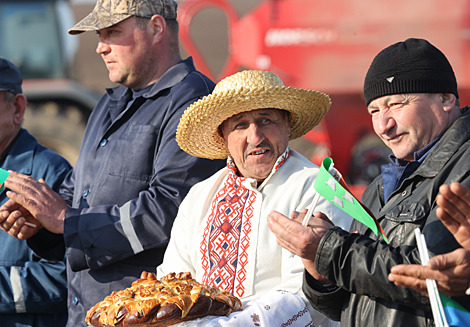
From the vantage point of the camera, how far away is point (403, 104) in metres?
1.92

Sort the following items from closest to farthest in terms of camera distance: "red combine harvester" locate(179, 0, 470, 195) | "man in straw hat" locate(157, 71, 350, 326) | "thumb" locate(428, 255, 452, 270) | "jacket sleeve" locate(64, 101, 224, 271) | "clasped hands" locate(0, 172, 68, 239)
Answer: "thumb" locate(428, 255, 452, 270), "man in straw hat" locate(157, 71, 350, 326), "jacket sleeve" locate(64, 101, 224, 271), "clasped hands" locate(0, 172, 68, 239), "red combine harvester" locate(179, 0, 470, 195)

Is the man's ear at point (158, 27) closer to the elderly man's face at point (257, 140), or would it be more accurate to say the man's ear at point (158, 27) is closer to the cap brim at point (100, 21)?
the cap brim at point (100, 21)

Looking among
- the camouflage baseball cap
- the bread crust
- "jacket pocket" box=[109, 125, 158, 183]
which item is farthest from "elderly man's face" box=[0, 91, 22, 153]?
the bread crust

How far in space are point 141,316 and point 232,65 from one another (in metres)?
6.11

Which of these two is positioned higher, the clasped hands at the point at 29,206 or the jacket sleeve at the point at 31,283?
the clasped hands at the point at 29,206

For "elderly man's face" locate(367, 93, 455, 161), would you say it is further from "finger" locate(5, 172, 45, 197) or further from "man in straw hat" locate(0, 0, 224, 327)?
"finger" locate(5, 172, 45, 197)

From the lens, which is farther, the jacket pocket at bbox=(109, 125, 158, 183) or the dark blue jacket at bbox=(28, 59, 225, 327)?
the jacket pocket at bbox=(109, 125, 158, 183)

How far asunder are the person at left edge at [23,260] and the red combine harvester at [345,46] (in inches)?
159

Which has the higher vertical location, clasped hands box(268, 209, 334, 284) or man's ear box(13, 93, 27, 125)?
man's ear box(13, 93, 27, 125)

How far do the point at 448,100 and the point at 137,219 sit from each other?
135cm

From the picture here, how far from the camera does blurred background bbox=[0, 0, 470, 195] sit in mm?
6703

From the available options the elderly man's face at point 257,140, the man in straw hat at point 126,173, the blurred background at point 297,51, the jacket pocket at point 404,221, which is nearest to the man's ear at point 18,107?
the man in straw hat at point 126,173

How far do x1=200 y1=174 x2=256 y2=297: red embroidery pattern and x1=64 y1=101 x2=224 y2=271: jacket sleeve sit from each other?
307 mm

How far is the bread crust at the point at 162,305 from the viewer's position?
184 cm
